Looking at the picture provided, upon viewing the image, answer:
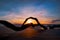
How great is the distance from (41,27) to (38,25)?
0.98 m

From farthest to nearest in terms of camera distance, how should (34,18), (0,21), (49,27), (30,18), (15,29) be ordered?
1. (49,27)
2. (34,18)
3. (30,18)
4. (15,29)
5. (0,21)

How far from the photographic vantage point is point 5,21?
66.0 feet

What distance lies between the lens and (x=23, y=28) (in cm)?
2478

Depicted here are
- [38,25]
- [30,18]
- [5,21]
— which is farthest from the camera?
[38,25]

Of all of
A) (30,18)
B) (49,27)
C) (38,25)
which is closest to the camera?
(30,18)

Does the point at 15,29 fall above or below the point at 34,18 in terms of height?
Result: below

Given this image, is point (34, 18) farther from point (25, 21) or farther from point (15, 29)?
point (15, 29)

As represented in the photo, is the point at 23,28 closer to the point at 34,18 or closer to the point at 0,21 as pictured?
the point at 34,18

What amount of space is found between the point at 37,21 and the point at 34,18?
4.49 ft

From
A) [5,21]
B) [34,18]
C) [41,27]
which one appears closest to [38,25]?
[41,27]

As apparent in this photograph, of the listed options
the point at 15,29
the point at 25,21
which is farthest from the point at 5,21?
the point at 25,21

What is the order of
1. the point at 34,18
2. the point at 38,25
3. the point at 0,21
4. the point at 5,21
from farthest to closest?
the point at 38,25, the point at 34,18, the point at 5,21, the point at 0,21

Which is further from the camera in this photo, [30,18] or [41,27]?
[41,27]

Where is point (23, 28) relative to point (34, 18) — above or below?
below
